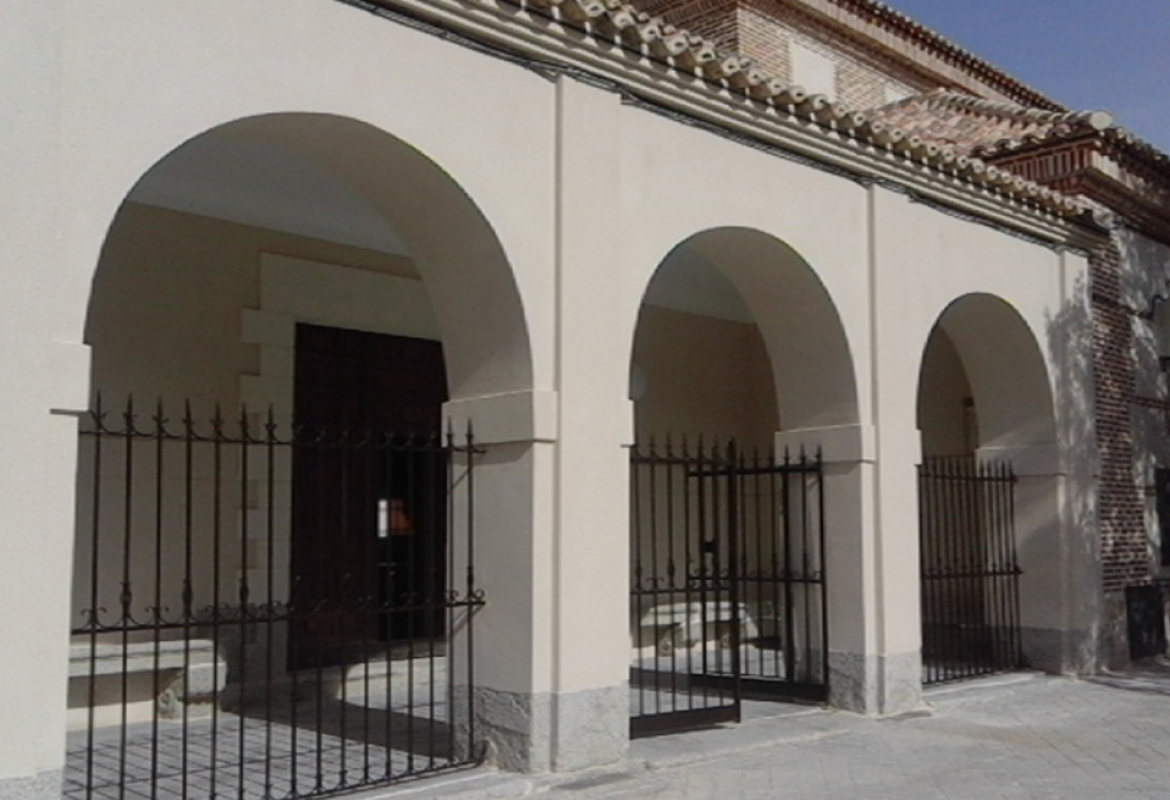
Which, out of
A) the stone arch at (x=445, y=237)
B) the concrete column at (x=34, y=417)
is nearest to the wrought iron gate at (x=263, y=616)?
the stone arch at (x=445, y=237)

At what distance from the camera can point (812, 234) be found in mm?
8250

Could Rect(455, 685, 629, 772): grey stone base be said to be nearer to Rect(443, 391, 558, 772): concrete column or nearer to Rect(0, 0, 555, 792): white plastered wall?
Rect(443, 391, 558, 772): concrete column

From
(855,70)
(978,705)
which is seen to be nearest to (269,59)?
(978,705)

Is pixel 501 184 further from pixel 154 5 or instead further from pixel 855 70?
pixel 855 70

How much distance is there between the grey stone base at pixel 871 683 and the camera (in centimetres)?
835

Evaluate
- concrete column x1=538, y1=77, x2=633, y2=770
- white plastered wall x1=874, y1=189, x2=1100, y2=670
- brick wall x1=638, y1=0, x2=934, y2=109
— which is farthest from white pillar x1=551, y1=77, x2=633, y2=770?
brick wall x1=638, y1=0, x2=934, y2=109

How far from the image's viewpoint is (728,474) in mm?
8289

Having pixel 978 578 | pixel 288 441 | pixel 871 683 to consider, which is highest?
pixel 288 441

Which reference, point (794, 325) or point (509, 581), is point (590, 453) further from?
point (794, 325)

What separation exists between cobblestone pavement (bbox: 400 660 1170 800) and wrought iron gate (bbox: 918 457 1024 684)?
43.7 inches

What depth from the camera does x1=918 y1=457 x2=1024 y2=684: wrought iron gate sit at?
1037cm

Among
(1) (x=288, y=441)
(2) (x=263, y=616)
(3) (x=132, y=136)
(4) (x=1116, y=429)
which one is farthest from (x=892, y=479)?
(3) (x=132, y=136)

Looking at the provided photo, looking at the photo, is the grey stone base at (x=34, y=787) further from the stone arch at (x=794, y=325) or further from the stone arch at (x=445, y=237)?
the stone arch at (x=794, y=325)

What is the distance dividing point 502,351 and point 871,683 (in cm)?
368
